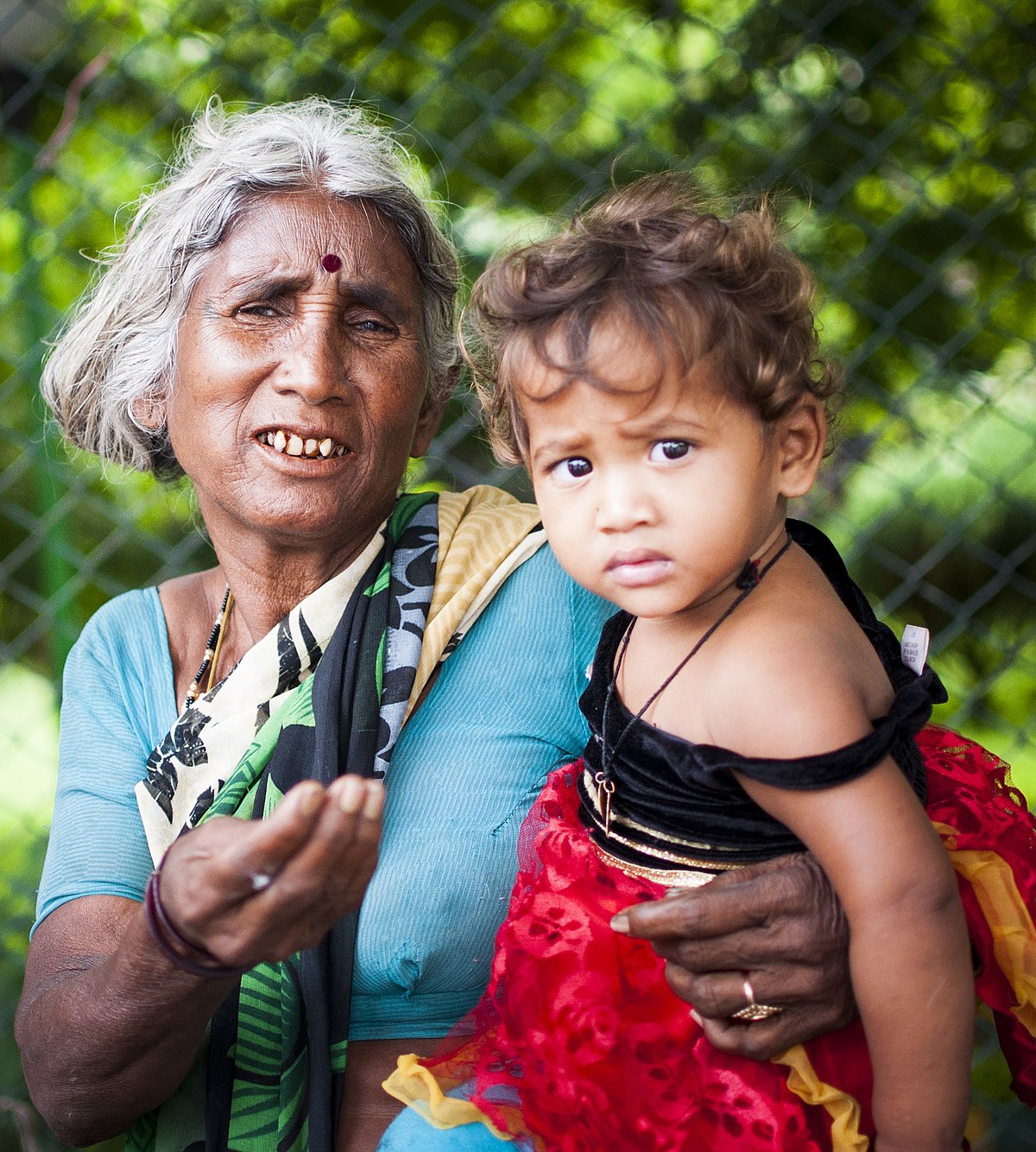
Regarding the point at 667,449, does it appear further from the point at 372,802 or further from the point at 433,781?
the point at 433,781

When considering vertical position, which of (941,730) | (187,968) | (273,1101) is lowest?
(273,1101)

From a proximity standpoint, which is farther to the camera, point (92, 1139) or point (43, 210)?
point (43, 210)

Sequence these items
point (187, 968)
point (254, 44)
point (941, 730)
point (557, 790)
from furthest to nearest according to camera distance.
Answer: point (254, 44)
point (941, 730)
point (557, 790)
point (187, 968)

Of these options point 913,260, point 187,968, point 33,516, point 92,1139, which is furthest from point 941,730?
point 33,516

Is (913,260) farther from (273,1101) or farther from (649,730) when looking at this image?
(273,1101)

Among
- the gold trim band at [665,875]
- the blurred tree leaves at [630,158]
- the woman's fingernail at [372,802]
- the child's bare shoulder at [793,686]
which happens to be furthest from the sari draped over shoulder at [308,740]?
the blurred tree leaves at [630,158]

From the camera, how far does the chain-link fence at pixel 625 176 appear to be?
10.2 ft

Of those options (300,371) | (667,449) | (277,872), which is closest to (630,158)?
(300,371)

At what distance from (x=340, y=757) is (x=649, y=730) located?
58cm

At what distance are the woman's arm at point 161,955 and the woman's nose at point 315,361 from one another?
825mm

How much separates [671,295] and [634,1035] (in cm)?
85

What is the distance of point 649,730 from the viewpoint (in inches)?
57.6

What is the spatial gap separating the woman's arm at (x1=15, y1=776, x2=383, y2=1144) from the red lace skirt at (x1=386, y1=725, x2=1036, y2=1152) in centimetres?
31

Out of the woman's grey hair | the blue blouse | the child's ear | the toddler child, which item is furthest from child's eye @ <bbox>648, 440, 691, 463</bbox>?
the woman's grey hair
